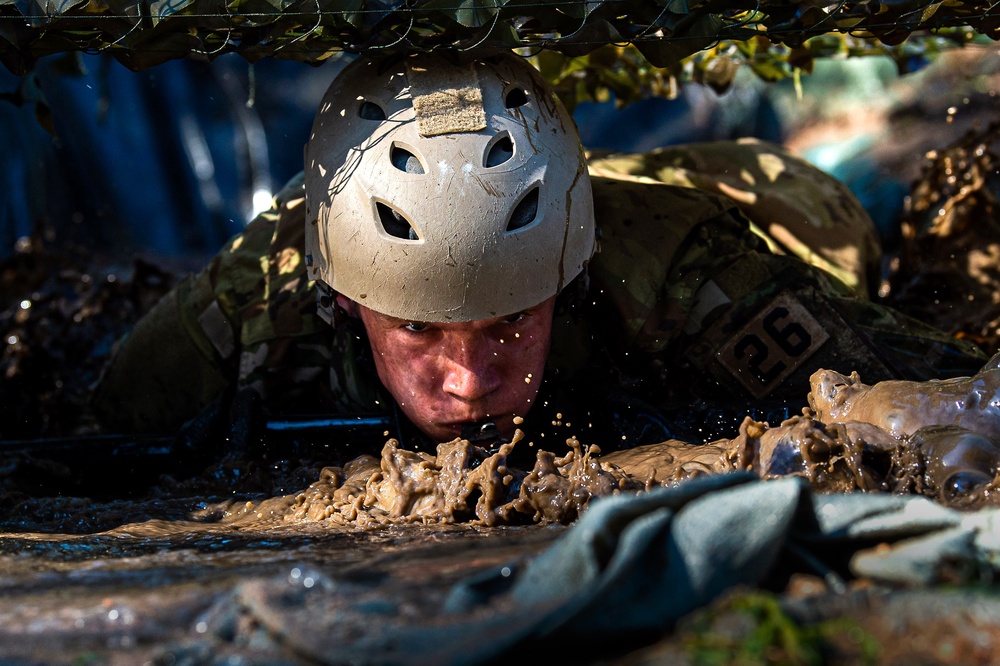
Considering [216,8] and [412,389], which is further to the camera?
[412,389]

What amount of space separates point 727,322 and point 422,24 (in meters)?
1.55

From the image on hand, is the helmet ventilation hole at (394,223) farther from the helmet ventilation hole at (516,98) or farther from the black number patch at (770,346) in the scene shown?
the black number patch at (770,346)

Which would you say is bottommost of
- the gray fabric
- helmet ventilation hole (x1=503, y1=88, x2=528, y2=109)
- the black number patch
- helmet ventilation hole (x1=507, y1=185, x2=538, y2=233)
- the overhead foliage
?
the black number patch

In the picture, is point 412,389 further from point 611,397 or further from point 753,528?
Answer: point 753,528

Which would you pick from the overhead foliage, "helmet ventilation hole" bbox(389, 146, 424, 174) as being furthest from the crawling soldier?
the overhead foliage

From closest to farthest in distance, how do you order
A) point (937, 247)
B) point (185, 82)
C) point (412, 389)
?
point (412, 389) < point (937, 247) < point (185, 82)

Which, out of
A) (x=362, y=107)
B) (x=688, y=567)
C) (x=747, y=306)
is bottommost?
(x=747, y=306)

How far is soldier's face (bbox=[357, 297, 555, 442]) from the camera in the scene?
360 cm

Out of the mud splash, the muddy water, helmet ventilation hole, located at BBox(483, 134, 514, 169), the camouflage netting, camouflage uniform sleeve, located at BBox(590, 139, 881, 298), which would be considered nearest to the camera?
the muddy water

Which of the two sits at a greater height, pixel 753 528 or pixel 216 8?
pixel 216 8

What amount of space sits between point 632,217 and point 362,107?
3.78 ft

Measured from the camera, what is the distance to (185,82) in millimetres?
9977

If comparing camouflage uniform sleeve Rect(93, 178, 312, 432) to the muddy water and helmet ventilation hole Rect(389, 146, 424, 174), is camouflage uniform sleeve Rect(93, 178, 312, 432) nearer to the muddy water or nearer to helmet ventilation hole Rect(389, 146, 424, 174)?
the muddy water

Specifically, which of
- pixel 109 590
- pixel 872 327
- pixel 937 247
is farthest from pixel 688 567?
pixel 937 247
